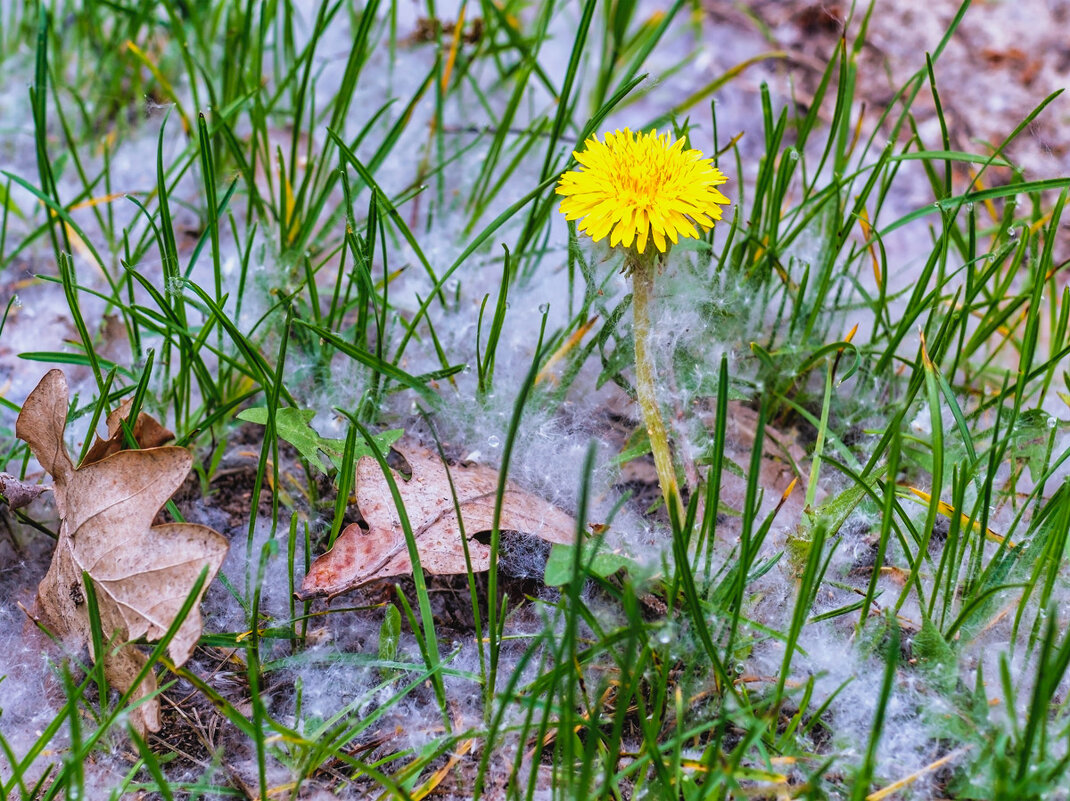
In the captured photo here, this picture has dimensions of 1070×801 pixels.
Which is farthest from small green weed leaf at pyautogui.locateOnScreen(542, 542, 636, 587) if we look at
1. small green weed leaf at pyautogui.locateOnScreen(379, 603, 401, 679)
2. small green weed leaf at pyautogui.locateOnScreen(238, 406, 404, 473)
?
small green weed leaf at pyautogui.locateOnScreen(238, 406, 404, 473)

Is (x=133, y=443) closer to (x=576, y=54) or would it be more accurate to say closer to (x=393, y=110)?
(x=576, y=54)

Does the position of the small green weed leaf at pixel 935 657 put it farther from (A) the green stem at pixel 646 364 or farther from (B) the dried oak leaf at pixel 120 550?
(B) the dried oak leaf at pixel 120 550

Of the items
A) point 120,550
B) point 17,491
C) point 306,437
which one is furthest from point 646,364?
point 17,491

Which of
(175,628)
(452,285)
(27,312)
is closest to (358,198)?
(452,285)

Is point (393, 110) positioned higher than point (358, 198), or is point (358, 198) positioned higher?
point (393, 110)

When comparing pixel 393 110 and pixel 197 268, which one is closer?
pixel 197 268

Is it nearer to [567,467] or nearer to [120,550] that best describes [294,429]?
[120,550]

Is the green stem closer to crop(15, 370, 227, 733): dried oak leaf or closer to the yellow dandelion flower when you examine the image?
the yellow dandelion flower
